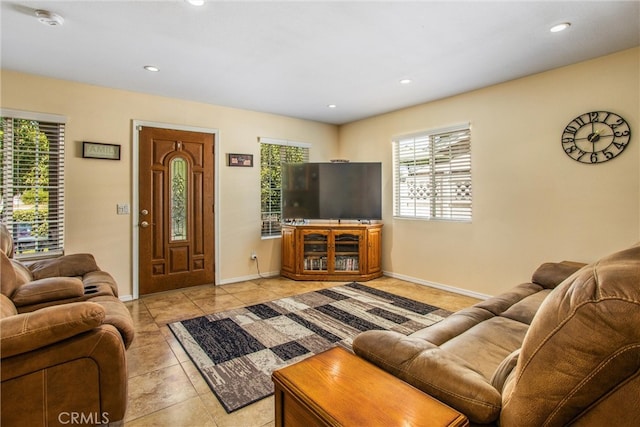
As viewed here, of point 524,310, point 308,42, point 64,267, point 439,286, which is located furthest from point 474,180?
point 64,267

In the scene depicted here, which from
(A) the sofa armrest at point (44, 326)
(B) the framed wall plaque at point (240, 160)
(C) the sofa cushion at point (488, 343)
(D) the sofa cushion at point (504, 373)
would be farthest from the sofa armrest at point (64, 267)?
(D) the sofa cushion at point (504, 373)

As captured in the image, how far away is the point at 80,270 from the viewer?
2.87 metres

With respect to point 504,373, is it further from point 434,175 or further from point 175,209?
point 175,209

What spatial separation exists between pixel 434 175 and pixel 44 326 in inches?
165

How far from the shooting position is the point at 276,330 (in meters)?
2.96

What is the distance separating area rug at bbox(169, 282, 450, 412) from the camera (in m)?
2.19

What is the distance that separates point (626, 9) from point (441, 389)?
115 inches

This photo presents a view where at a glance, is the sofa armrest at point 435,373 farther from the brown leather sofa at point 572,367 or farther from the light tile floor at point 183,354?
the light tile floor at point 183,354

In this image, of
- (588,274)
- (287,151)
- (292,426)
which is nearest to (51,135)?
(287,151)

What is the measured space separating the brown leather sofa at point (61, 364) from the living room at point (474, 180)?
2139mm

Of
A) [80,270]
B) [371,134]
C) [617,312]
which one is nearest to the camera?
[617,312]

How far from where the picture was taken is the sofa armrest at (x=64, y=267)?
2.68 meters

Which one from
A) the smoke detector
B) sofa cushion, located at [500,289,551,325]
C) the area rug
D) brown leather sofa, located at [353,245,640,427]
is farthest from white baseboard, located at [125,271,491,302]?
brown leather sofa, located at [353,245,640,427]

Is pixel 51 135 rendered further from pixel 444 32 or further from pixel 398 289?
pixel 398 289
